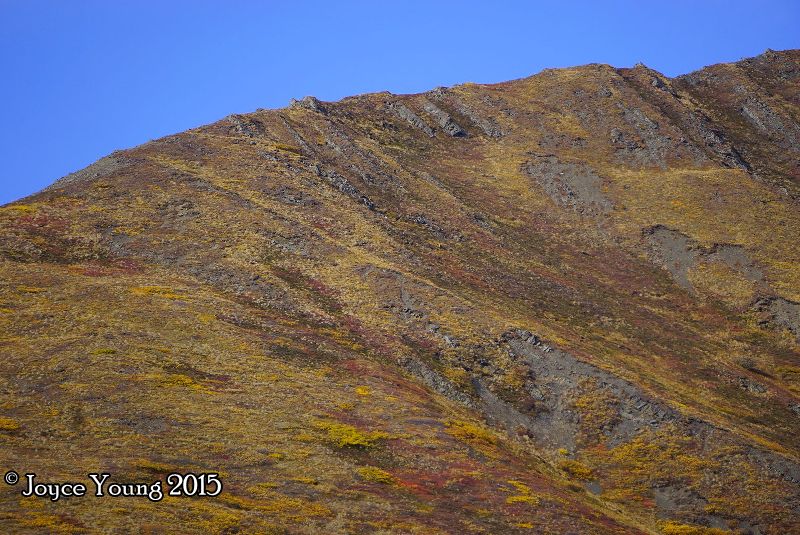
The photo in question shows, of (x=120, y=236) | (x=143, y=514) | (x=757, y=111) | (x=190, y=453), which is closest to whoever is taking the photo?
(x=143, y=514)

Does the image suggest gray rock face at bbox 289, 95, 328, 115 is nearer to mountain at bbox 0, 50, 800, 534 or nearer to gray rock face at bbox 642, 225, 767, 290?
mountain at bbox 0, 50, 800, 534

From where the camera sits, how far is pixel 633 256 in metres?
91.6

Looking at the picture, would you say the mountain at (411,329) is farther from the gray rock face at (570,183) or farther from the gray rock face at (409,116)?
the gray rock face at (409,116)

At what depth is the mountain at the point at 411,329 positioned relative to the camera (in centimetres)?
4231

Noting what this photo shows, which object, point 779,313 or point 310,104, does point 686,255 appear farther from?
point 310,104

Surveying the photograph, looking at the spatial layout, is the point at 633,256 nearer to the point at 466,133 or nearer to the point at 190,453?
the point at 466,133

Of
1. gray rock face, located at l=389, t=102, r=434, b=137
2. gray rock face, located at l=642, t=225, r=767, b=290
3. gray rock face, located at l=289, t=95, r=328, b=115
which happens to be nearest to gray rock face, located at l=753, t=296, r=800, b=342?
gray rock face, located at l=642, t=225, r=767, b=290

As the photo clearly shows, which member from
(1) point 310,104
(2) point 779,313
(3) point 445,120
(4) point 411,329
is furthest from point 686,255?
(1) point 310,104

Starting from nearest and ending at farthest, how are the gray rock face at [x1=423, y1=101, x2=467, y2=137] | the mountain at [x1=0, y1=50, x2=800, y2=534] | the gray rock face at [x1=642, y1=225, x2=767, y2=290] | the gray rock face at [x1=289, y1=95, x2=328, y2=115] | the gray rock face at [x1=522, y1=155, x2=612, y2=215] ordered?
the mountain at [x1=0, y1=50, x2=800, y2=534]
the gray rock face at [x1=642, y1=225, x2=767, y2=290]
the gray rock face at [x1=522, y1=155, x2=612, y2=215]
the gray rock face at [x1=289, y1=95, x2=328, y2=115]
the gray rock face at [x1=423, y1=101, x2=467, y2=137]

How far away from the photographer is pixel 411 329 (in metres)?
65.2

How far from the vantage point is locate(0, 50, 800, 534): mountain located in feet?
139

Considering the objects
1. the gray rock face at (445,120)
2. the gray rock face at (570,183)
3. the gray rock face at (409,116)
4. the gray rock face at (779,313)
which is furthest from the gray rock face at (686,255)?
the gray rock face at (409,116)

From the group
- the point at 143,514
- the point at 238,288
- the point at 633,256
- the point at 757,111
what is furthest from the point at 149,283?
the point at 757,111

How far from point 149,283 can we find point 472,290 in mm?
29935
